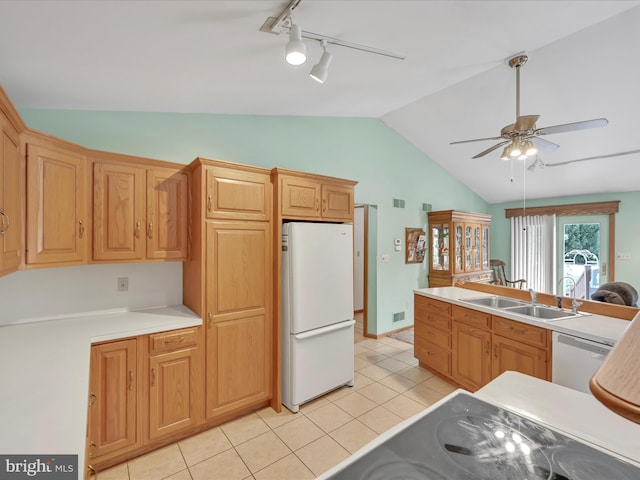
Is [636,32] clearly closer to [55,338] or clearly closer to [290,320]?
[290,320]

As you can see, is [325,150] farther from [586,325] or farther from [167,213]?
[586,325]

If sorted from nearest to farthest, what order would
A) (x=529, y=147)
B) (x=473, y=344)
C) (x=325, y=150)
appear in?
(x=529, y=147) → (x=473, y=344) → (x=325, y=150)

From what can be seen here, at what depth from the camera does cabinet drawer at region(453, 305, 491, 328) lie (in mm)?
2687

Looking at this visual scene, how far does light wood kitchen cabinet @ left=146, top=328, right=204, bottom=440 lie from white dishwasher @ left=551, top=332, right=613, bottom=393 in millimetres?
2594

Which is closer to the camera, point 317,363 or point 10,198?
point 10,198

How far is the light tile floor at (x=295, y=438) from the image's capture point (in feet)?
6.50

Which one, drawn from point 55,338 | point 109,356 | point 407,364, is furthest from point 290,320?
point 407,364

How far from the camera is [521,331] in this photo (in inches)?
94.4

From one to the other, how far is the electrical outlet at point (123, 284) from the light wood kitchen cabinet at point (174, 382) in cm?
65

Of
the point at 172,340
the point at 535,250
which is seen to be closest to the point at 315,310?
the point at 172,340

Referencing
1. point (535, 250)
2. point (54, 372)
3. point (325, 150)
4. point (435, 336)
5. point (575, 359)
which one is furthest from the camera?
point (535, 250)

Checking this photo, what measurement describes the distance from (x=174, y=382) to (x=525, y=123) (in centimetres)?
341

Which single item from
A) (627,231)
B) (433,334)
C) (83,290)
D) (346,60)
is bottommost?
(433,334)

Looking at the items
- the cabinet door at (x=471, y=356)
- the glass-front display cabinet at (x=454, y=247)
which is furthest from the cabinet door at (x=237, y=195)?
the glass-front display cabinet at (x=454, y=247)
